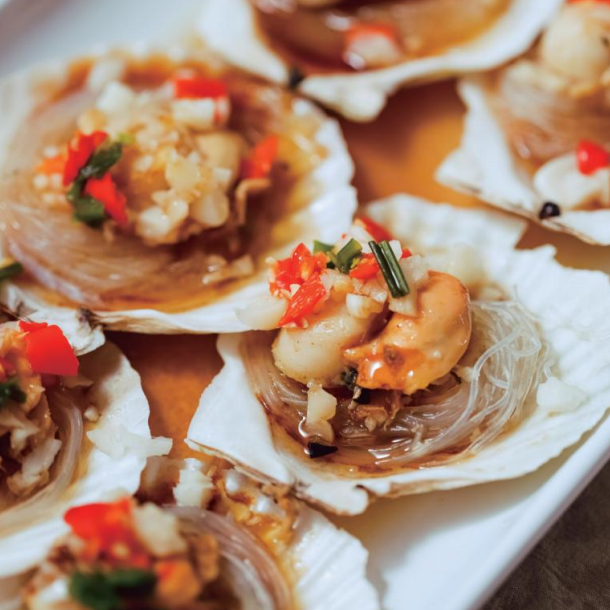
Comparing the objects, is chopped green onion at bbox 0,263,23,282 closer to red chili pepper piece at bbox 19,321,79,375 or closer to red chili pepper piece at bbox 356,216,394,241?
red chili pepper piece at bbox 19,321,79,375

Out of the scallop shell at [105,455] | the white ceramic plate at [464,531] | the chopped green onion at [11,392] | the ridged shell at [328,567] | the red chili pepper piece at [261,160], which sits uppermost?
the chopped green onion at [11,392]

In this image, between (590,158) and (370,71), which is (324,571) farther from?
(370,71)

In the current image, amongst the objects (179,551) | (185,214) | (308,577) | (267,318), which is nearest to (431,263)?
(267,318)

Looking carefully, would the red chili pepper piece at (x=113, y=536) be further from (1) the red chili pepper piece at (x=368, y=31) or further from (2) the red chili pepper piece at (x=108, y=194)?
A: (1) the red chili pepper piece at (x=368, y=31)

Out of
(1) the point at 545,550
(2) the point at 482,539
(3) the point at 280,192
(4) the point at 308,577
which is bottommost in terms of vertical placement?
(1) the point at 545,550

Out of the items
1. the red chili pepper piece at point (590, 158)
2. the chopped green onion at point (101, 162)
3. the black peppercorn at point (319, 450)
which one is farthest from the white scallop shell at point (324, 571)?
the red chili pepper piece at point (590, 158)

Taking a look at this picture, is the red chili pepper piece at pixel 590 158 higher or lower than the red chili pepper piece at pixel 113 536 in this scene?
lower

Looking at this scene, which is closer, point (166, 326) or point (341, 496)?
point (341, 496)

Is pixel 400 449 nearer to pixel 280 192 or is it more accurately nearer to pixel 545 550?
pixel 545 550
